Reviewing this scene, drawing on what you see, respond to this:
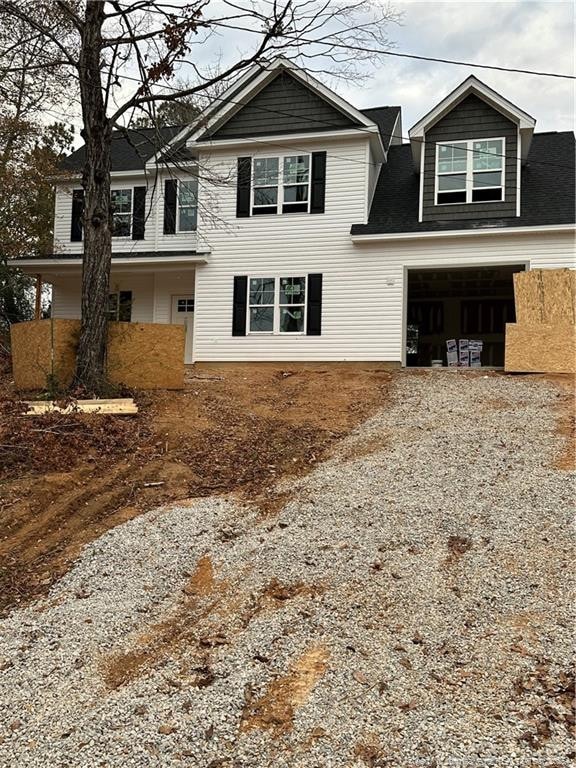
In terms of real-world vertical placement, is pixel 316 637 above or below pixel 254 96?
below

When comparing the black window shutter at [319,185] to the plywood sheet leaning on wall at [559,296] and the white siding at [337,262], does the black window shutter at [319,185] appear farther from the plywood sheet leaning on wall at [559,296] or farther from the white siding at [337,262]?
the plywood sheet leaning on wall at [559,296]

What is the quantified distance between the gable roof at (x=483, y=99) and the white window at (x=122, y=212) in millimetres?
8169

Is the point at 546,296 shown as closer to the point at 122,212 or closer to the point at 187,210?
the point at 187,210

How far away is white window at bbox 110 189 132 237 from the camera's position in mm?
17781

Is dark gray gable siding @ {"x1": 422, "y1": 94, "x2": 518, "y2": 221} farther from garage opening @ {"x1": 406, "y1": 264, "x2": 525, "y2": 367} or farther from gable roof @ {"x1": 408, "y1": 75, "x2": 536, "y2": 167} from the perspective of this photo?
garage opening @ {"x1": 406, "y1": 264, "x2": 525, "y2": 367}

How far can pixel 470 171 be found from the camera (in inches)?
586

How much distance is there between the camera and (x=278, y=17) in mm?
10516

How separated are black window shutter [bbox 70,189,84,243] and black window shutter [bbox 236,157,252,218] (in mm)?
5185

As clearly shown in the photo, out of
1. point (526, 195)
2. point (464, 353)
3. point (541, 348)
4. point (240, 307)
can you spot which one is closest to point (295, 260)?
point (240, 307)

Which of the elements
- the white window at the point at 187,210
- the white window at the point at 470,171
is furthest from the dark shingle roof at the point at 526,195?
the white window at the point at 187,210

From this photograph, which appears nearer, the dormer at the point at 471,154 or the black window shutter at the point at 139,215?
the dormer at the point at 471,154

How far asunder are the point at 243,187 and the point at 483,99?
6168mm

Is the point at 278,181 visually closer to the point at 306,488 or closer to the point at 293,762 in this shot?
the point at 306,488

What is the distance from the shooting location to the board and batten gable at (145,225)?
17172mm
